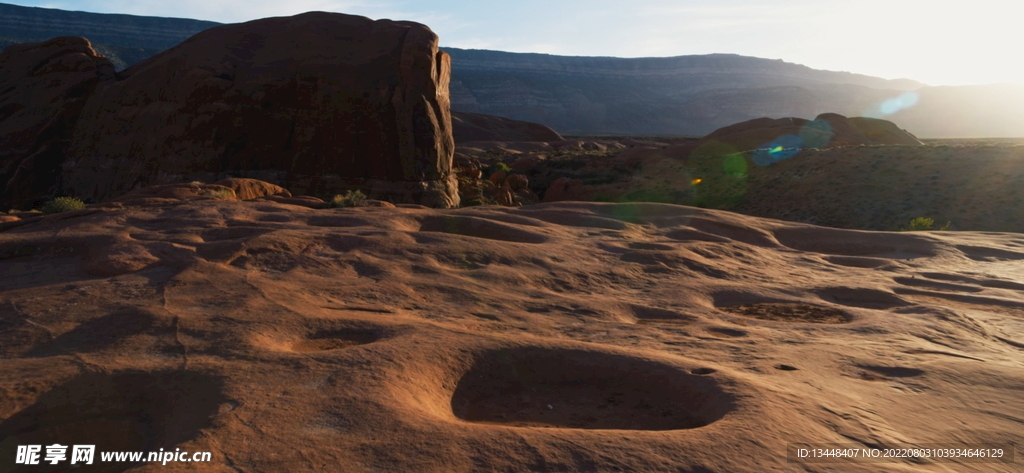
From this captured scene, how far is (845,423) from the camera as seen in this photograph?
3621mm

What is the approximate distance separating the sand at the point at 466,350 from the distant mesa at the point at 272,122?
30.7ft

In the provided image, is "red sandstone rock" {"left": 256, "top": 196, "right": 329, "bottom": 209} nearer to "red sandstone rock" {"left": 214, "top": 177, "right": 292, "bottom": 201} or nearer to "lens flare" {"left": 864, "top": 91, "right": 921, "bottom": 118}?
"red sandstone rock" {"left": 214, "top": 177, "right": 292, "bottom": 201}

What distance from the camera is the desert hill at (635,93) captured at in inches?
3799

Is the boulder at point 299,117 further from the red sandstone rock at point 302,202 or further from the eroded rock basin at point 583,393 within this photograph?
the eroded rock basin at point 583,393

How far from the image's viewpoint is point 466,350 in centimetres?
461

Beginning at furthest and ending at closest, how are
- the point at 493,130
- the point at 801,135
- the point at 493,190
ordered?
1. the point at 493,130
2. the point at 801,135
3. the point at 493,190

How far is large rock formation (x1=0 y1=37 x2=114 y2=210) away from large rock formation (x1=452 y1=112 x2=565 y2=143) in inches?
1410

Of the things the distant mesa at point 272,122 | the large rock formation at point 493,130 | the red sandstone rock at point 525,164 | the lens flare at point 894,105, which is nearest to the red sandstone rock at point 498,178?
the red sandstone rock at point 525,164

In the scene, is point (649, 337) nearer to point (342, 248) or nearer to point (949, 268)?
point (342, 248)

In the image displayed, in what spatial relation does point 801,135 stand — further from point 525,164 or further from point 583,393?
point 583,393

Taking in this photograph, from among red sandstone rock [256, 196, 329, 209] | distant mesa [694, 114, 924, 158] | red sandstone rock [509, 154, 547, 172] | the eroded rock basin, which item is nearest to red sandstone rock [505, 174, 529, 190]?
red sandstone rock [509, 154, 547, 172]

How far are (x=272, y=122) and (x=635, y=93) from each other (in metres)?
110

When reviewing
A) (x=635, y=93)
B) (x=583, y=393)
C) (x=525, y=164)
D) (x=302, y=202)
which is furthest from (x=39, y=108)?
(x=635, y=93)

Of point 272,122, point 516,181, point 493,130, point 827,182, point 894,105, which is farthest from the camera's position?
point 894,105
